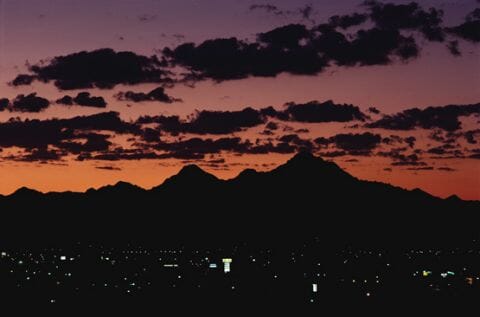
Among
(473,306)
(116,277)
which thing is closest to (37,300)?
(116,277)

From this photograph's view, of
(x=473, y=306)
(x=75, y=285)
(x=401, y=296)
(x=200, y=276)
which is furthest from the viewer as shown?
(x=200, y=276)

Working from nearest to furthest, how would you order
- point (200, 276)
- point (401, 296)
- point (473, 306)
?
point (473, 306) → point (401, 296) → point (200, 276)

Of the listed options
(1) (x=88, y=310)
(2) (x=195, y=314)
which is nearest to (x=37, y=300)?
(1) (x=88, y=310)

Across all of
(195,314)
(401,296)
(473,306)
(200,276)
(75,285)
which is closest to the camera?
(195,314)

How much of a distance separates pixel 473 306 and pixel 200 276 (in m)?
68.8

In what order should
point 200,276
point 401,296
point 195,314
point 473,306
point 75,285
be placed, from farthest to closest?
point 200,276 < point 75,285 < point 401,296 < point 473,306 < point 195,314

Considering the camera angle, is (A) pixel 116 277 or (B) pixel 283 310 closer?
(B) pixel 283 310

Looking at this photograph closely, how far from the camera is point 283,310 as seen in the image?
124m

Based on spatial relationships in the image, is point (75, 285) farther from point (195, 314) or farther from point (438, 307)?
point (438, 307)

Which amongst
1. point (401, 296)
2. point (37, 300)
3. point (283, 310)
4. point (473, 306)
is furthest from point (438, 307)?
point (37, 300)

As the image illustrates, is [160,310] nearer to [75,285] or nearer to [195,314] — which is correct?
[195,314]

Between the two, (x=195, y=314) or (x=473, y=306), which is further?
(x=473, y=306)

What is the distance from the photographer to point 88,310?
12025 cm

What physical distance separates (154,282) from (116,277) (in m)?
16.4
